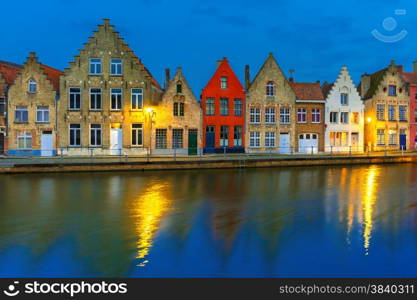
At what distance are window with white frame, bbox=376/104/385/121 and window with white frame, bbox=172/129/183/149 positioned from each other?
83.3ft

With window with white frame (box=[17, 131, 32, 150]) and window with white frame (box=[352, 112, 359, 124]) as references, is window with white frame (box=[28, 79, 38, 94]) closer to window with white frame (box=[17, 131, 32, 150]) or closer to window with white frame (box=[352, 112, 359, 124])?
window with white frame (box=[17, 131, 32, 150])

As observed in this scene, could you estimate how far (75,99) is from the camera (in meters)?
33.0

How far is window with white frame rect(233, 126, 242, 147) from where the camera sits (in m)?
36.6

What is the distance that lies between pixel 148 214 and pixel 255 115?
88.8 ft

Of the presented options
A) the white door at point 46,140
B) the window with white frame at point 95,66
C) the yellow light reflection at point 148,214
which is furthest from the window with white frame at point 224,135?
the yellow light reflection at point 148,214

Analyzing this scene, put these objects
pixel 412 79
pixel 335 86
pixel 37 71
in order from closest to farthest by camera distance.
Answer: pixel 37 71 → pixel 335 86 → pixel 412 79

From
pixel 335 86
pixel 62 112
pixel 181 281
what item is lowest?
pixel 181 281

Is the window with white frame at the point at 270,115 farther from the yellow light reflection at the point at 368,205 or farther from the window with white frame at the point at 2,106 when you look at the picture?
the window with white frame at the point at 2,106

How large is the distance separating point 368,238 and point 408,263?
1.67m

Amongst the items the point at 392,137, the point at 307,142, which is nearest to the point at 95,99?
the point at 307,142

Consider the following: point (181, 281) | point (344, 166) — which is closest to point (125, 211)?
point (181, 281)

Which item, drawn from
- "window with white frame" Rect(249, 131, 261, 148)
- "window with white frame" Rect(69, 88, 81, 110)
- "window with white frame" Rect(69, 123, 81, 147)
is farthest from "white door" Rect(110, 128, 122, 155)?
"window with white frame" Rect(249, 131, 261, 148)

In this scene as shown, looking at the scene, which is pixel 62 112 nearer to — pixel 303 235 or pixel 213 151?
pixel 213 151

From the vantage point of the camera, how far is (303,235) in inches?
→ 373
